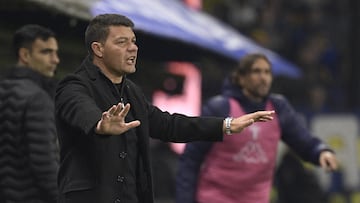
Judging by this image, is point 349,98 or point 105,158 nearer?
point 105,158

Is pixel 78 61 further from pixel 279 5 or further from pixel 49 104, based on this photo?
pixel 279 5

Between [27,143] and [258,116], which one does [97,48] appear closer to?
[258,116]

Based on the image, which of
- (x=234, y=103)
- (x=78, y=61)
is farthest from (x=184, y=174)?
(x=78, y=61)

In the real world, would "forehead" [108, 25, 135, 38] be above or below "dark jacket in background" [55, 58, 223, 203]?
above

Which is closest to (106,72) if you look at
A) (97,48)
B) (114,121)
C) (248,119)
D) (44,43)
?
(97,48)

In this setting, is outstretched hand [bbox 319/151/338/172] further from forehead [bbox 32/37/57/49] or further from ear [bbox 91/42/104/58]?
ear [bbox 91/42/104/58]

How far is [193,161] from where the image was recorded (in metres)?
7.52

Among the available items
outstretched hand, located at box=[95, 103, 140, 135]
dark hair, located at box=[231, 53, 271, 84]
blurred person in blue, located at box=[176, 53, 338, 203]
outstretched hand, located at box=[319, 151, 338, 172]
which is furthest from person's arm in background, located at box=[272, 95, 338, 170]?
outstretched hand, located at box=[95, 103, 140, 135]

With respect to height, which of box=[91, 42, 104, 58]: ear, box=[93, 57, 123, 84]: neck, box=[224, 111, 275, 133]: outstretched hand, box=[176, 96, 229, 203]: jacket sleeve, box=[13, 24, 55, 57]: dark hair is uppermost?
box=[13, 24, 55, 57]: dark hair

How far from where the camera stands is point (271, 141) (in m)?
7.57

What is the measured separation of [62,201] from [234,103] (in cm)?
239

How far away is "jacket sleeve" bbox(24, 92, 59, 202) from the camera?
6594 mm

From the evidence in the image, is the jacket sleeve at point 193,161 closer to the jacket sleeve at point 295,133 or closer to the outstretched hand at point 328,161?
the jacket sleeve at point 295,133

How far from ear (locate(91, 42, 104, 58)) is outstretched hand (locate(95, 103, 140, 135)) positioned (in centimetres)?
60
